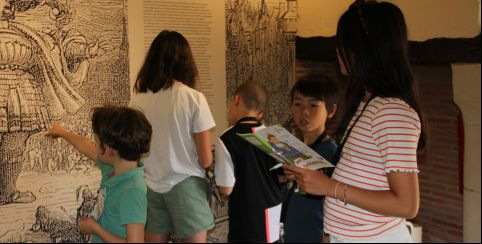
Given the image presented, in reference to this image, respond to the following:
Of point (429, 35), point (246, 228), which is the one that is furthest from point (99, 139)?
point (429, 35)

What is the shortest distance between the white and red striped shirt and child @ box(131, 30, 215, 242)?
114 cm

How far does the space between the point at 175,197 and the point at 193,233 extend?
0.23 meters

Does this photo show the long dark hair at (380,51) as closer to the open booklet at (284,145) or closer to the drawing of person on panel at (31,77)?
the open booklet at (284,145)

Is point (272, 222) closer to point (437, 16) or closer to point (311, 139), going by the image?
point (311, 139)

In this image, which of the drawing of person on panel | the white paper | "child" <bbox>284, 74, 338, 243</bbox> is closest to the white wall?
"child" <bbox>284, 74, 338, 243</bbox>

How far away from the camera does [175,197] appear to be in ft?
8.73

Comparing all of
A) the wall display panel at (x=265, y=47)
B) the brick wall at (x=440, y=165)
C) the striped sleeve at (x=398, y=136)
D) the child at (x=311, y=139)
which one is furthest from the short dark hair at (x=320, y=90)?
the brick wall at (x=440, y=165)

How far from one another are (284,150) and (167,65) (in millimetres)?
1169

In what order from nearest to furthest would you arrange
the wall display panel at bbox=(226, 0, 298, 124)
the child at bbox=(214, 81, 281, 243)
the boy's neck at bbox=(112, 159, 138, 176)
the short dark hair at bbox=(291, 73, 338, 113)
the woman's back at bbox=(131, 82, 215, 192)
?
the boy's neck at bbox=(112, 159, 138, 176), the woman's back at bbox=(131, 82, 215, 192), the short dark hair at bbox=(291, 73, 338, 113), the child at bbox=(214, 81, 281, 243), the wall display panel at bbox=(226, 0, 298, 124)

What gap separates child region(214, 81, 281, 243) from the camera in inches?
116

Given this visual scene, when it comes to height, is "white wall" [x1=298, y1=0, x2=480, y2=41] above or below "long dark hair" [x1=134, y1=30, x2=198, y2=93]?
above

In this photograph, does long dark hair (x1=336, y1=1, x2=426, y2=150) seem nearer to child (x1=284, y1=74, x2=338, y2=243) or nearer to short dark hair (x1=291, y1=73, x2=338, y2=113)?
child (x1=284, y1=74, x2=338, y2=243)

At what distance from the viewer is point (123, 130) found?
1765mm

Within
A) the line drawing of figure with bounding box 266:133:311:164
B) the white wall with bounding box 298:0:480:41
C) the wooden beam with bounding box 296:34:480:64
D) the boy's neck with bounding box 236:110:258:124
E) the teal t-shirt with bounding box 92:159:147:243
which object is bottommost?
the teal t-shirt with bounding box 92:159:147:243
